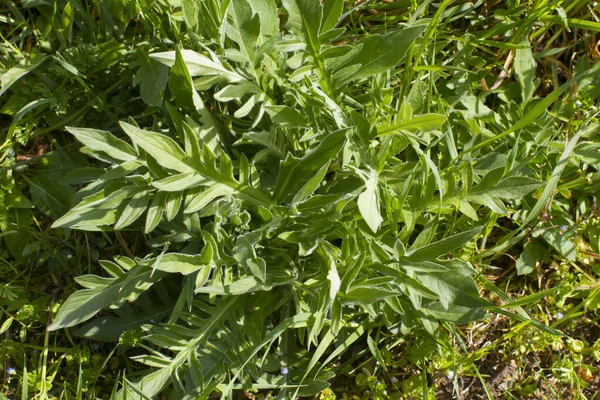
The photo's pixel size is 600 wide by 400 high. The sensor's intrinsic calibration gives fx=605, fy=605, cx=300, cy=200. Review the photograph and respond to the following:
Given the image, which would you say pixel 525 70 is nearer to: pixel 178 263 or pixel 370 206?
pixel 370 206

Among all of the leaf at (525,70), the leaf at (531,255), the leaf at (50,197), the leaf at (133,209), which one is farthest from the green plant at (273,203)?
the leaf at (525,70)

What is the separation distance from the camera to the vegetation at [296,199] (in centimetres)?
201

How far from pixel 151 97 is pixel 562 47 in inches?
74.2

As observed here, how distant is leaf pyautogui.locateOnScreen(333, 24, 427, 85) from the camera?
6.73 feet

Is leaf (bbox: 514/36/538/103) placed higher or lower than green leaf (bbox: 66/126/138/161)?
lower

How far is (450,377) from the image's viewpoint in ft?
8.57

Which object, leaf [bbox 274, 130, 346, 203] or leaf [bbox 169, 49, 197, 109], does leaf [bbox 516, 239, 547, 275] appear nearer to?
leaf [bbox 274, 130, 346, 203]

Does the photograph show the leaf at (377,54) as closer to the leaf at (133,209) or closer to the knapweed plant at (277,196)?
the knapweed plant at (277,196)

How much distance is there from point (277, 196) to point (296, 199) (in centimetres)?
19

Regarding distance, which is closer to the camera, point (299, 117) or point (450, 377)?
point (299, 117)

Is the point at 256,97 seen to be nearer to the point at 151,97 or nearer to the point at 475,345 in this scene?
the point at 151,97

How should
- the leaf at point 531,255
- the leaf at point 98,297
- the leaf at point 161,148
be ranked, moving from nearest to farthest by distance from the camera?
the leaf at point 161,148, the leaf at point 98,297, the leaf at point 531,255

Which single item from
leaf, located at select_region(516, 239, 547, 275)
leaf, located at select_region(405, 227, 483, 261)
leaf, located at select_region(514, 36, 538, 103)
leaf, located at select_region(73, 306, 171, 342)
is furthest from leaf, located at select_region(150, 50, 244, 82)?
leaf, located at select_region(516, 239, 547, 275)

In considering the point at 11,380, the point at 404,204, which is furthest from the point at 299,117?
the point at 11,380
